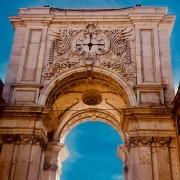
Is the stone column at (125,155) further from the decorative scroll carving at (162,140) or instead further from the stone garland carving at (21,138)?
the stone garland carving at (21,138)

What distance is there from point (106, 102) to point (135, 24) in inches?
217

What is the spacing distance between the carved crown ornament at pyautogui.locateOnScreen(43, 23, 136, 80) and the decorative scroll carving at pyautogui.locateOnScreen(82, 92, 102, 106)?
3.09m

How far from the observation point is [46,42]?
20234 millimetres

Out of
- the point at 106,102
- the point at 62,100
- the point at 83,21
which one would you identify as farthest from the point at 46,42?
the point at 106,102

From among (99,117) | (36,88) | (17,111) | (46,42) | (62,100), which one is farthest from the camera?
(99,117)

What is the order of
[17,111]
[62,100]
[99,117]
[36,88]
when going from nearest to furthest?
[17,111] → [36,88] → [62,100] → [99,117]

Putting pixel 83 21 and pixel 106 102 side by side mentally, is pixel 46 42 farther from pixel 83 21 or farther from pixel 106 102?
pixel 106 102

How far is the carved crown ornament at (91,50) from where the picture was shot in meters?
19.1

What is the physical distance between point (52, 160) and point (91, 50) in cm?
720

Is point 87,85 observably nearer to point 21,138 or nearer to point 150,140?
point 21,138

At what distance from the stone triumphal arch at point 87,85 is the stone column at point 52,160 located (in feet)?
0.20

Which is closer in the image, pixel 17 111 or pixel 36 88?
pixel 17 111

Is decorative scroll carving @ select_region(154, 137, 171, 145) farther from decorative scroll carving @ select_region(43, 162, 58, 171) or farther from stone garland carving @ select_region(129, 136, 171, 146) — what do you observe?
decorative scroll carving @ select_region(43, 162, 58, 171)

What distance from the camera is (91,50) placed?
19875mm
